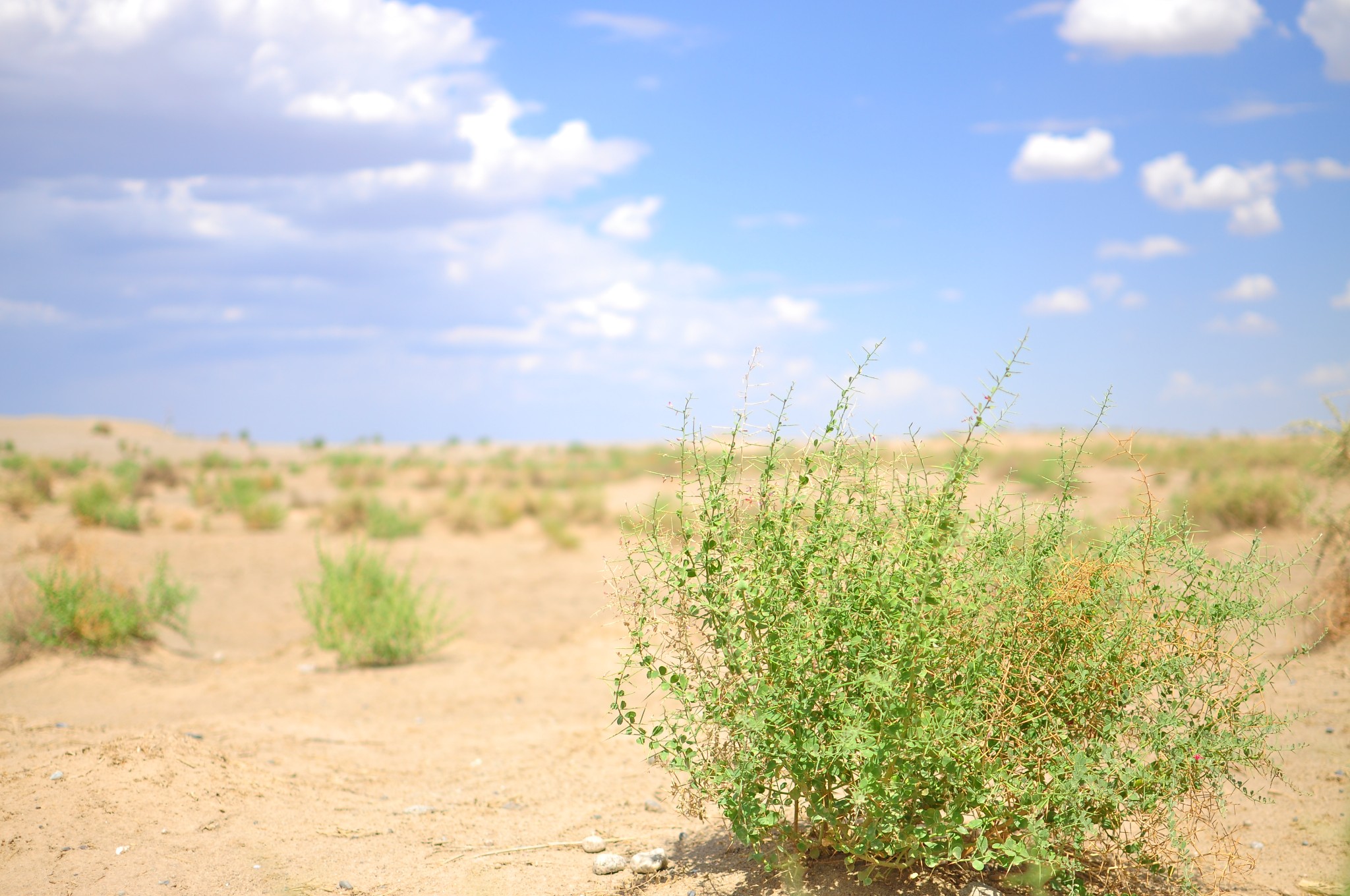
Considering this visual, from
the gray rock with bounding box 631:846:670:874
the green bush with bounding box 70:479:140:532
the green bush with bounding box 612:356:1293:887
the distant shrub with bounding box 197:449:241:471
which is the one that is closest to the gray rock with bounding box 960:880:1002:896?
the green bush with bounding box 612:356:1293:887

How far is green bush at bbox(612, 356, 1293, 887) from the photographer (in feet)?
12.8

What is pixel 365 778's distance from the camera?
23.4 feet

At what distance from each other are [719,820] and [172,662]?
8.26m

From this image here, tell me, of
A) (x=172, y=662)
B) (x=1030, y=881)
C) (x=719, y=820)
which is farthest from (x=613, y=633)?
(x=1030, y=881)

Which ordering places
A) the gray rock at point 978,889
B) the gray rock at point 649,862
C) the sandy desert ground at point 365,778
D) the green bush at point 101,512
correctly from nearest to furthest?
the gray rock at point 978,889 < the gray rock at point 649,862 < the sandy desert ground at point 365,778 < the green bush at point 101,512

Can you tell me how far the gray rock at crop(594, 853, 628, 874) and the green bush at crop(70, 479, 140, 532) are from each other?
18029 mm

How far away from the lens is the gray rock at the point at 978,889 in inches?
161

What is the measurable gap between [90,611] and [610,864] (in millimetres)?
8393

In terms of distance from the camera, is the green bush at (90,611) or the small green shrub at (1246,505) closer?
the green bush at (90,611)

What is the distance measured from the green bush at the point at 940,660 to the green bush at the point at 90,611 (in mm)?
8929

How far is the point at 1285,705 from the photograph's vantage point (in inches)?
295

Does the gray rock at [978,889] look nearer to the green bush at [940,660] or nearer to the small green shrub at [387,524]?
the green bush at [940,660]

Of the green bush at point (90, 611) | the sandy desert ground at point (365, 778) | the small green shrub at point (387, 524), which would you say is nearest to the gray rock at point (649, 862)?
the sandy desert ground at point (365, 778)

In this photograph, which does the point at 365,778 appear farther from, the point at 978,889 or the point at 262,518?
the point at 262,518
